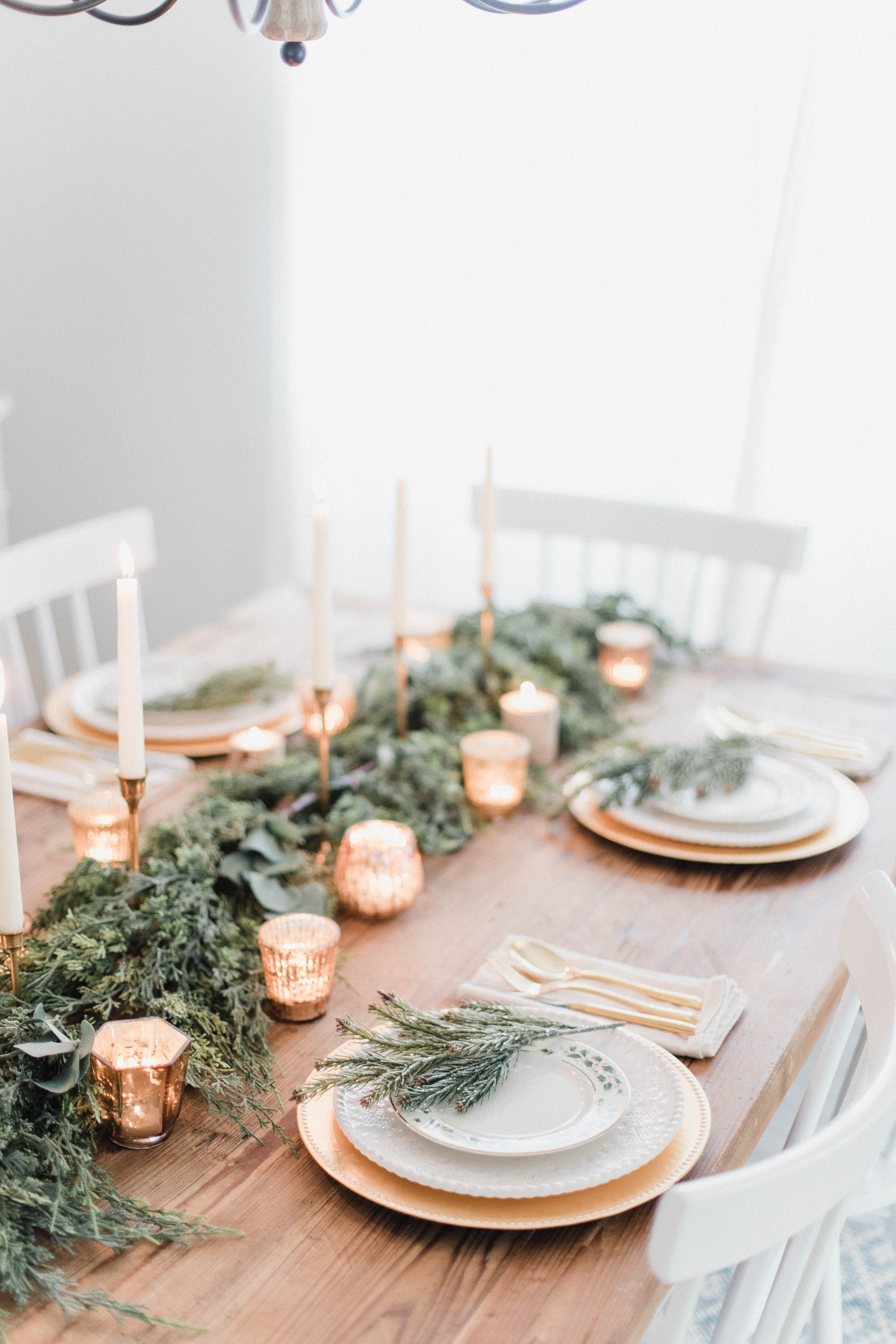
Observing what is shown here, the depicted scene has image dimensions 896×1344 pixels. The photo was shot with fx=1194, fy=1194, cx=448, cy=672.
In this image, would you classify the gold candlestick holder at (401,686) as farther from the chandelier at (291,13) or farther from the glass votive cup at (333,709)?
the chandelier at (291,13)

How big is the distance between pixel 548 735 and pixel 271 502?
224cm

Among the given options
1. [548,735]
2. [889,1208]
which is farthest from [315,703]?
[889,1208]

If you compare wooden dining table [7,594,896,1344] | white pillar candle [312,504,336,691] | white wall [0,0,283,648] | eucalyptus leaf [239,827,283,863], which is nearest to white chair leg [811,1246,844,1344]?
wooden dining table [7,594,896,1344]

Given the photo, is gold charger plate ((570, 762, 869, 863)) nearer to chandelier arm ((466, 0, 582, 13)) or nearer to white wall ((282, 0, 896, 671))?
chandelier arm ((466, 0, 582, 13))

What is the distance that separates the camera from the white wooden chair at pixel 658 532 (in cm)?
205

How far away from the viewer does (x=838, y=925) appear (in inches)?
46.3

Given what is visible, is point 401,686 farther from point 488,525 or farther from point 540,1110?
point 540,1110

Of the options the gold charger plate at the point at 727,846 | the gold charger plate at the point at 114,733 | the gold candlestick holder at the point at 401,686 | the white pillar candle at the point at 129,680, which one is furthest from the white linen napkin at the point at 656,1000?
the gold charger plate at the point at 114,733

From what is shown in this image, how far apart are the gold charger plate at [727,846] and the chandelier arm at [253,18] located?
35.0 inches

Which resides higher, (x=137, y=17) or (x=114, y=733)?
(x=137, y=17)

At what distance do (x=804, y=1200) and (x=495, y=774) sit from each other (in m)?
0.78

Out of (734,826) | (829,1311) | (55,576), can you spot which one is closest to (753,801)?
(734,826)

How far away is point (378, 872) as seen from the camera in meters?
1.16

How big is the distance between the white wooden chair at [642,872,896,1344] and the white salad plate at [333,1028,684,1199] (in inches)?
2.2
